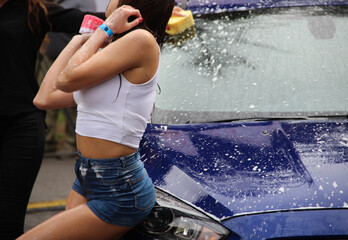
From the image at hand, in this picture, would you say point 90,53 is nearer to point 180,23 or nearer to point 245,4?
point 180,23

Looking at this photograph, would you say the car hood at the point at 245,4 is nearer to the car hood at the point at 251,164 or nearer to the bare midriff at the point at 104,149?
the car hood at the point at 251,164

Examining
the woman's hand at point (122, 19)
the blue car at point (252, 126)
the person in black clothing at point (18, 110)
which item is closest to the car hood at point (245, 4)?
the blue car at point (252, 126)

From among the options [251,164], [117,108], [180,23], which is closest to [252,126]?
[251,164]

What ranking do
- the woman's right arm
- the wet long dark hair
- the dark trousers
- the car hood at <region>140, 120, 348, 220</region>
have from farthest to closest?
the dark trousers, the woman's right arm, the car hood at <region>140, 120, 348, 220</region>, the wet long dark hair

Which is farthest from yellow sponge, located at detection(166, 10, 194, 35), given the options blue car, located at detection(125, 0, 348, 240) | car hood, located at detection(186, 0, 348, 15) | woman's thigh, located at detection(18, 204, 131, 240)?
woman's thigh, located at detection(18, 204, 131, 240)

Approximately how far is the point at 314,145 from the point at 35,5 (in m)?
1.70

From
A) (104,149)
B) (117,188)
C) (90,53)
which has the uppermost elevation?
(90,53)

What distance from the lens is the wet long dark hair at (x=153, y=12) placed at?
92.9 inches

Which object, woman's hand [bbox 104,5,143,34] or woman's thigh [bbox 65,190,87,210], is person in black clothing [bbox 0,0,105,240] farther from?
woman's hand [bbox 104,5,143,34]

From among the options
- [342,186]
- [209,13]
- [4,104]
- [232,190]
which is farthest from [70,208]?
[209,13]

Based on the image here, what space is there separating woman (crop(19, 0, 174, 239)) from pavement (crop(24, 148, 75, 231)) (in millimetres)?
2532

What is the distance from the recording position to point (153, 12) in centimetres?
238

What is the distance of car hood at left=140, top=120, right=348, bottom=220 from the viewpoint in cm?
248

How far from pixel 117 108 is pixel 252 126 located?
3.39 feet
